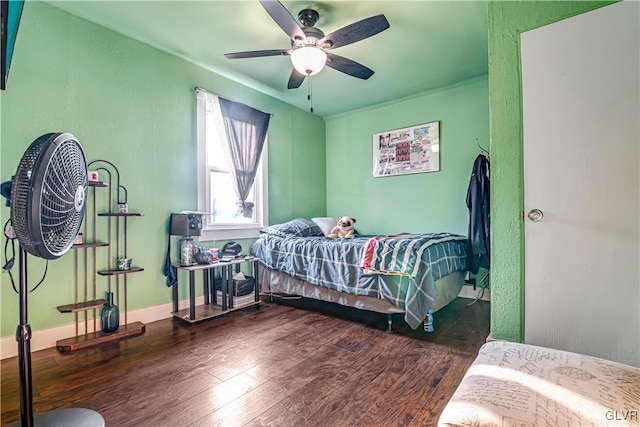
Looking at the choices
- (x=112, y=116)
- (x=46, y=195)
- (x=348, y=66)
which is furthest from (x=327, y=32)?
(x=46, y=195)

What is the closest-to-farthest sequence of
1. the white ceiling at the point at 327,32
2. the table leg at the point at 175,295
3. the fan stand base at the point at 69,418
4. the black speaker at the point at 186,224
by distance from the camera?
the fan stand base at the point at 69,418 < the white ceiling at the point at 327,32 < the black speaker at the point at 186,224 < the table leg at the point at 175,295

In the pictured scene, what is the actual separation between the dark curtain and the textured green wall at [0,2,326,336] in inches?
8.4

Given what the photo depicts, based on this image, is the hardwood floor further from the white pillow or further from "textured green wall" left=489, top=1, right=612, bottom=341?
the white pillow

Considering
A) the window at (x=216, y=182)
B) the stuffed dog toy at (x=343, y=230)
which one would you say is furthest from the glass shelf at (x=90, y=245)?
the stuffed dog toy at (x=343, y=230)

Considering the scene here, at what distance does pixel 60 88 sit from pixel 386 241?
278cm

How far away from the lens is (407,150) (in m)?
3.96

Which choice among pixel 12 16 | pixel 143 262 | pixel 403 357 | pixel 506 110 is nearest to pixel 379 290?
pixel 403 357

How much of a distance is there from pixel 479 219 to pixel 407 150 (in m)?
1.38

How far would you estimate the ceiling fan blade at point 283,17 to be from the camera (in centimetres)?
176

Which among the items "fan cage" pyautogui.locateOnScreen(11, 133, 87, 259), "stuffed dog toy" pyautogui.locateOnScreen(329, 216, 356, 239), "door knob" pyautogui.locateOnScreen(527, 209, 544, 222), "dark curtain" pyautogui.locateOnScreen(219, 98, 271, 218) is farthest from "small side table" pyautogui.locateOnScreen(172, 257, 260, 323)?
"door knob" pyautogui.locateOnScreen(527, 209, 544, 222)

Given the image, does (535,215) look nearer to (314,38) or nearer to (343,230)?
(314,38)

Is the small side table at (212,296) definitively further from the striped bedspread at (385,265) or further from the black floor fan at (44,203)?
the black floor fan at (44,203)

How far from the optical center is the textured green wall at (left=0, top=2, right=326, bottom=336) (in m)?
2.14

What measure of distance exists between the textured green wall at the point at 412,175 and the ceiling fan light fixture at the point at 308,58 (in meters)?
2.04
